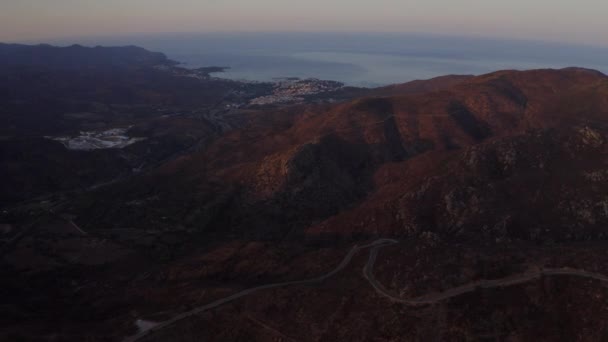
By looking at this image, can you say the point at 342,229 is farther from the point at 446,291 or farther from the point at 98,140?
the point at 98,140

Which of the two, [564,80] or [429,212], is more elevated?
[564,80]

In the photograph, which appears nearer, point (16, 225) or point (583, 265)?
point (583, 265)

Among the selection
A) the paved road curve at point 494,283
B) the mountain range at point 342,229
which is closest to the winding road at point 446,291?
the paved road curve at point 494,283

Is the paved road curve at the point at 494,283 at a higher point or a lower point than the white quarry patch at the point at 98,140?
higher

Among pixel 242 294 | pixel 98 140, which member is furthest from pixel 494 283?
pixel 98 140

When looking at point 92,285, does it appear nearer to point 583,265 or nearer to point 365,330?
point 365,330

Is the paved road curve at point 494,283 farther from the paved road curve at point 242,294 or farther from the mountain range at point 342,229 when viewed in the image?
the paved road curve at point 242,294

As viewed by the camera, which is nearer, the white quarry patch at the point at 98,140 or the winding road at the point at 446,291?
the winding road at the point at 446,291

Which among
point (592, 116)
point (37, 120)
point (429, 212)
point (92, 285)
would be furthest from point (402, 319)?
point (37, 120)

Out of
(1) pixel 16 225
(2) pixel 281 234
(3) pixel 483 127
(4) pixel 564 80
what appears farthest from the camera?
(4) pixel 564 80
